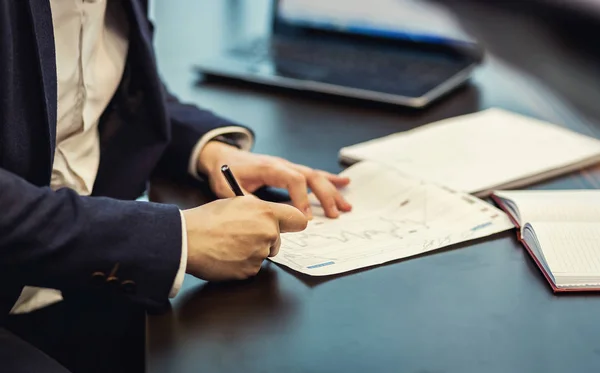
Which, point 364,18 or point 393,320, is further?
point 364,18

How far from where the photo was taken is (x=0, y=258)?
29.6 inches

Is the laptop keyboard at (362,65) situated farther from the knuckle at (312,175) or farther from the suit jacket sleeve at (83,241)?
the suit jacket sleeve at (83,241)

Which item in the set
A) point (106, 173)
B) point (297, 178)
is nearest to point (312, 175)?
point (297, 178)

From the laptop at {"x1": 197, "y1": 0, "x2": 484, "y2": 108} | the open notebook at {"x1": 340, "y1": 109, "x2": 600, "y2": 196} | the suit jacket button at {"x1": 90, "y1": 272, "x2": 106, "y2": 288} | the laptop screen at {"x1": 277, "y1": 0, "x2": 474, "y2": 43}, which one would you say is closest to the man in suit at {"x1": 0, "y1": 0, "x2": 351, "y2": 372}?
the suit jacket button at {"x1": 90, "y1": 272, "x2": 106, "y2": 288}

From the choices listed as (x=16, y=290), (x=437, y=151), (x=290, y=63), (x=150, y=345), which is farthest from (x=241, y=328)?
(x=290, y=63)

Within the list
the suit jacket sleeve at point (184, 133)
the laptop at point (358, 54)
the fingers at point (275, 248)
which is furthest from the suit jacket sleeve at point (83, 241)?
the laptop at point (358, 54)

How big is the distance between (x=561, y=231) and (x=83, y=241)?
1.60ft

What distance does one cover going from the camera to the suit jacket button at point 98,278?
30.1 inches

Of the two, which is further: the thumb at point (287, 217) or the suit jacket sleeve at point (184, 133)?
the suit jacket sleeve at point (184, 133)

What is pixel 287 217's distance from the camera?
84 cm

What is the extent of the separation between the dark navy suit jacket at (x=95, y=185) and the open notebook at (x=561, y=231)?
1.21 ft

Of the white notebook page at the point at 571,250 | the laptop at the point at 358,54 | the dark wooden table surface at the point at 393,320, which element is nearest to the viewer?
the dark wooden table surface at the point at 393,320

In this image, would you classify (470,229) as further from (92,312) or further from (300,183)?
(92,312)

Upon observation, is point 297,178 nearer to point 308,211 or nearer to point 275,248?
point 308,211
